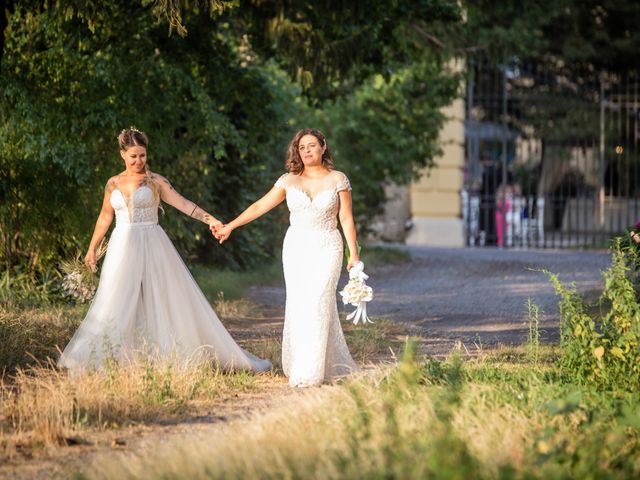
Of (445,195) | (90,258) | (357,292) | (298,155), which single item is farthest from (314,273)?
(445,195)

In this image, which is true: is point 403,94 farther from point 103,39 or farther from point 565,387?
point 565,387

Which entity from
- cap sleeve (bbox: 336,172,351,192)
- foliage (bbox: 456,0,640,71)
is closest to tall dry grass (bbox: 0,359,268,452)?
cap sleeve (bbox: 336,172,351,192)

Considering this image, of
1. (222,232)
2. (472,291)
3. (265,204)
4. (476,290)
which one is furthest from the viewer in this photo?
(476,290)

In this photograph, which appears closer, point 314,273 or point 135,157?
point 314,273

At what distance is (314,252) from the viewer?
29.2 feet

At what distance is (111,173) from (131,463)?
7.89 meters

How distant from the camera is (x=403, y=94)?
74.3ft

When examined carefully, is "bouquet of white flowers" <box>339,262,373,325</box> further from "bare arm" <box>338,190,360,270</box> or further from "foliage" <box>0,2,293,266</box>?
"foliage" <box>0,2,293,266</box>

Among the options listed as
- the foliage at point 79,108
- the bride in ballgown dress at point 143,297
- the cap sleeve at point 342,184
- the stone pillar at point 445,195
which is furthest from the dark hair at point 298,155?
the stone pillar at point 445,195

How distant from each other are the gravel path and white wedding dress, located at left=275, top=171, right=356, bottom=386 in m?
1.41

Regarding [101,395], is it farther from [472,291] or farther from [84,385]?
[472,291]

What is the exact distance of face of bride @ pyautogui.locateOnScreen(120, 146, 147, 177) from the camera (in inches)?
372

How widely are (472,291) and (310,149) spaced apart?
27.0 ft

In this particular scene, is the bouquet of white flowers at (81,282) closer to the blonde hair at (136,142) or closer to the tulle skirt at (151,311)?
the tulle skirt at (151,311)
